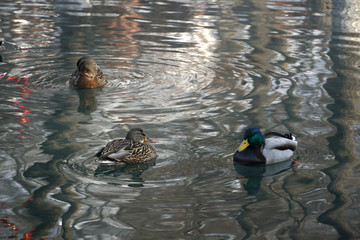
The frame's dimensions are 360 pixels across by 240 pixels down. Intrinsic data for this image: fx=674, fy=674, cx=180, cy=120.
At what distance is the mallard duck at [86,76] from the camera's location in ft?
38.9

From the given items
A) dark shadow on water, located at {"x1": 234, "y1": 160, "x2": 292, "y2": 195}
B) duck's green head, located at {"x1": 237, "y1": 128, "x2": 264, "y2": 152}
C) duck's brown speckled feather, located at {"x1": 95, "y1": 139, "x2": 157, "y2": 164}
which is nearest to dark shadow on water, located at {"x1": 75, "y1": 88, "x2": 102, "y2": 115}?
duck's brown speckled feather, located at {"x1": 95, "y1": 139, "x2": 157, "y2": 164}

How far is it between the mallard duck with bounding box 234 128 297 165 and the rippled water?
0.12 meters

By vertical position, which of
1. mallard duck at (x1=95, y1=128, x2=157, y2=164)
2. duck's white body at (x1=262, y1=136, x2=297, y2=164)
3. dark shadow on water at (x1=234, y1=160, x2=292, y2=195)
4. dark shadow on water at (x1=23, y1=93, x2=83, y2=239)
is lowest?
dark shadow on water at (x1=234, y1=160, x2=292, y2=195)

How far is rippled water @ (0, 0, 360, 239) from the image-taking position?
22.3 feet

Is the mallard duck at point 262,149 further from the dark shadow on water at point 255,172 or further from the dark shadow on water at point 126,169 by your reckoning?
the dark shadow on water at point 126,169

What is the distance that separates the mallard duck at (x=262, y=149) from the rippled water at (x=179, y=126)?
0.12 m

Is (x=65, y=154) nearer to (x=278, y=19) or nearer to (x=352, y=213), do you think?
(x=352, y=213)

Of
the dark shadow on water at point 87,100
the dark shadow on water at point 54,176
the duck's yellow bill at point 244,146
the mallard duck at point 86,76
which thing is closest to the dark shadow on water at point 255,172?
the duck's yellow bill at point 244,146

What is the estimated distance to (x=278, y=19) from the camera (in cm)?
2086

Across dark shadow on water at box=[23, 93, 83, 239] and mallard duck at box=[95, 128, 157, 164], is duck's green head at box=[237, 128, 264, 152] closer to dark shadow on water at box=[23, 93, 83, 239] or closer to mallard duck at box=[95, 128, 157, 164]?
mallard duck at box=[95, 128, 157, 164]

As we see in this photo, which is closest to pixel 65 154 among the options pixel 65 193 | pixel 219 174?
pixel 65 193

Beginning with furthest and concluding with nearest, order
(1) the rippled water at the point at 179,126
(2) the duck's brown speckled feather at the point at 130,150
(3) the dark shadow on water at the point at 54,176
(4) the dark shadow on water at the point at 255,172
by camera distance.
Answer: (2) the duck's brown speckled feather at the point at 130,150 → (4) the dark shadow on water at the point at 255,172 → (1) the rippled water at the point at 179,126 → (3) the dark shadow on water at the point at 54,176

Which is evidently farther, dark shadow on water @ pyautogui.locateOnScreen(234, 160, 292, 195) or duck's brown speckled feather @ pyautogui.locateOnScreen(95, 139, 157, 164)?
duck's brown speckled feather @ pyautogui.locateOnScreen(95, 139, 157, 164)

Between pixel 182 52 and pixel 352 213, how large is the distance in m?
8.60
